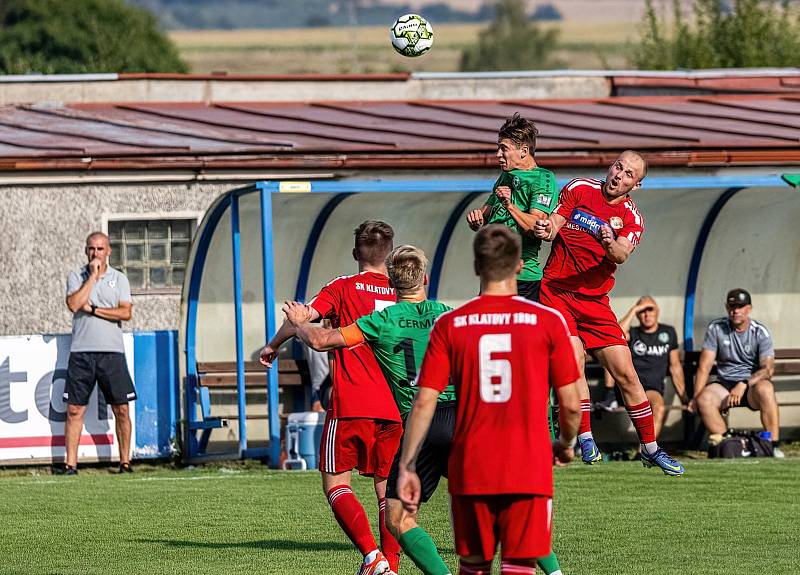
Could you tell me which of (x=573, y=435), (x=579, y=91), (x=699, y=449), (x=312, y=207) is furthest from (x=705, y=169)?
(x=573, y=435)

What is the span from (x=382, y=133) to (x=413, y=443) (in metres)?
11.8

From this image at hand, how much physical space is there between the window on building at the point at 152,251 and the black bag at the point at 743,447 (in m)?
6.40

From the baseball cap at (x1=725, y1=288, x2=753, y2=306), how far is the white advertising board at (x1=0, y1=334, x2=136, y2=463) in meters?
6.53

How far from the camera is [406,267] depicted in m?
7.66

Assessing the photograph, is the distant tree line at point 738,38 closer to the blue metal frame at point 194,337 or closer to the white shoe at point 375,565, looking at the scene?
the blue metal frame at point 194,337

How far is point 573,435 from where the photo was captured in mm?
6320

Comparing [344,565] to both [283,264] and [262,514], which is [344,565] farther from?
[283,264]

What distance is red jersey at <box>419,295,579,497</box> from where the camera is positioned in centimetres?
604

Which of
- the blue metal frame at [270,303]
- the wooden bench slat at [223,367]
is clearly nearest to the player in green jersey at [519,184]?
the blue metal frame at [270,303]

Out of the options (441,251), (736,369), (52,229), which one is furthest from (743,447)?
(52,229)

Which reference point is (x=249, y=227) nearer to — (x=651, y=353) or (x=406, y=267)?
(x=651, y=353)

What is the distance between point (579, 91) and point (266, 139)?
33.3 feet

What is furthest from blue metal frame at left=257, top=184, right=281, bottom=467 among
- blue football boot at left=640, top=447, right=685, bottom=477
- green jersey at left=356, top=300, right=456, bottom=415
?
green jersey at left=356, top=300, right=456, bottom=415

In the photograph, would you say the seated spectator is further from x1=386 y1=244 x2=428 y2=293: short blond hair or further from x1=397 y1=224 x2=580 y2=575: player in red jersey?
x1=397 y1=224 x2=580 y2=575: player in red jersey
